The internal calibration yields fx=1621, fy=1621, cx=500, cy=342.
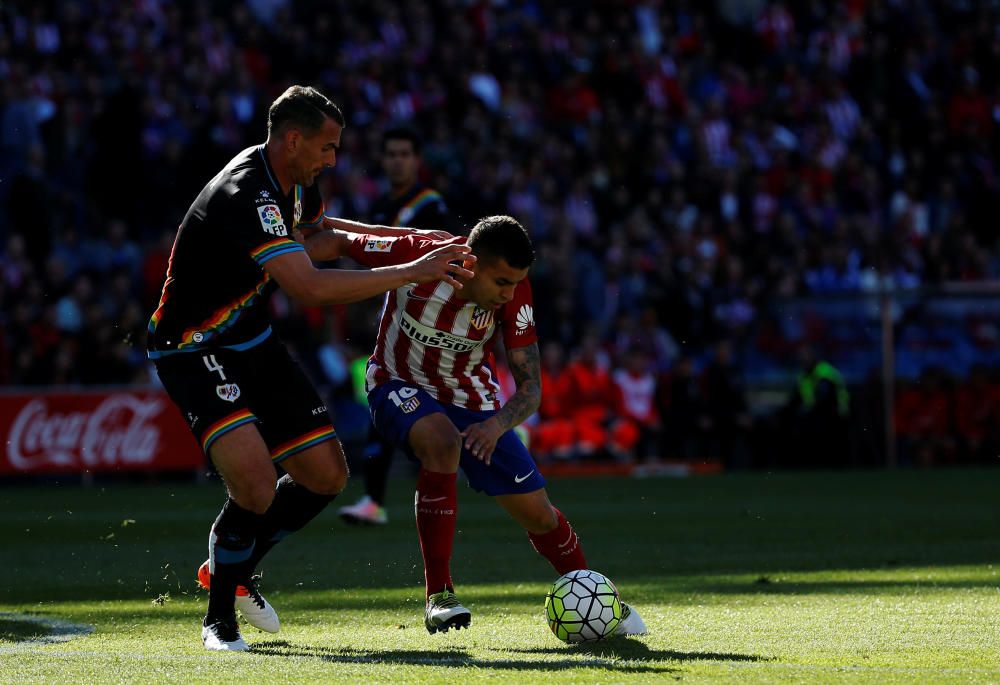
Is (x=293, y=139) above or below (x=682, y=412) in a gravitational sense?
above

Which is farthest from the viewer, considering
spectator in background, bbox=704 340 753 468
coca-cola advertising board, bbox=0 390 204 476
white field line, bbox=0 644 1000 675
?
spectator in background, bbox=704 340 753 468

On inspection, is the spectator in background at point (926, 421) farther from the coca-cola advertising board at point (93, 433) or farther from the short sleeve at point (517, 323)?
the short sleeve at point (517, 323)

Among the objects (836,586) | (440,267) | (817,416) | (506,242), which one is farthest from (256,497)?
(817,416)

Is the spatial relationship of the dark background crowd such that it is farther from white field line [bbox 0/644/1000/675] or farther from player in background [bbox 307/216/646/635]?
white field line [bbox 0/644/1000/675]

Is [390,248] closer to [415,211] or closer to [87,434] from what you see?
[415,211]

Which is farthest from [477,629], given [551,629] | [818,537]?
[818,537]

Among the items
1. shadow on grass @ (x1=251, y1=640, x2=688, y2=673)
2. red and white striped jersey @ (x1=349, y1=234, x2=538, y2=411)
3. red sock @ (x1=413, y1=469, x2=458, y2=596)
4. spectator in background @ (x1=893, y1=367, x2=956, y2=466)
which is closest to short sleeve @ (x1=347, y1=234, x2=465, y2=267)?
red and white striped jersey @ (x1=349, y1=234, x2=538, y2=411)

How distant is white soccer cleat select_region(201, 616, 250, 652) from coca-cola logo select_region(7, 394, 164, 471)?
10.7 m

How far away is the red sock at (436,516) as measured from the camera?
20.6 feet

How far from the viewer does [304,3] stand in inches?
848

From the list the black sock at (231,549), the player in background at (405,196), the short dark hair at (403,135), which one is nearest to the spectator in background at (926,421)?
the player in background at (405,196)

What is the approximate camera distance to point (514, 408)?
20.6 ft

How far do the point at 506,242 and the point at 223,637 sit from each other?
1787 mm

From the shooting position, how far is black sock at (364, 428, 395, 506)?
1067cm
